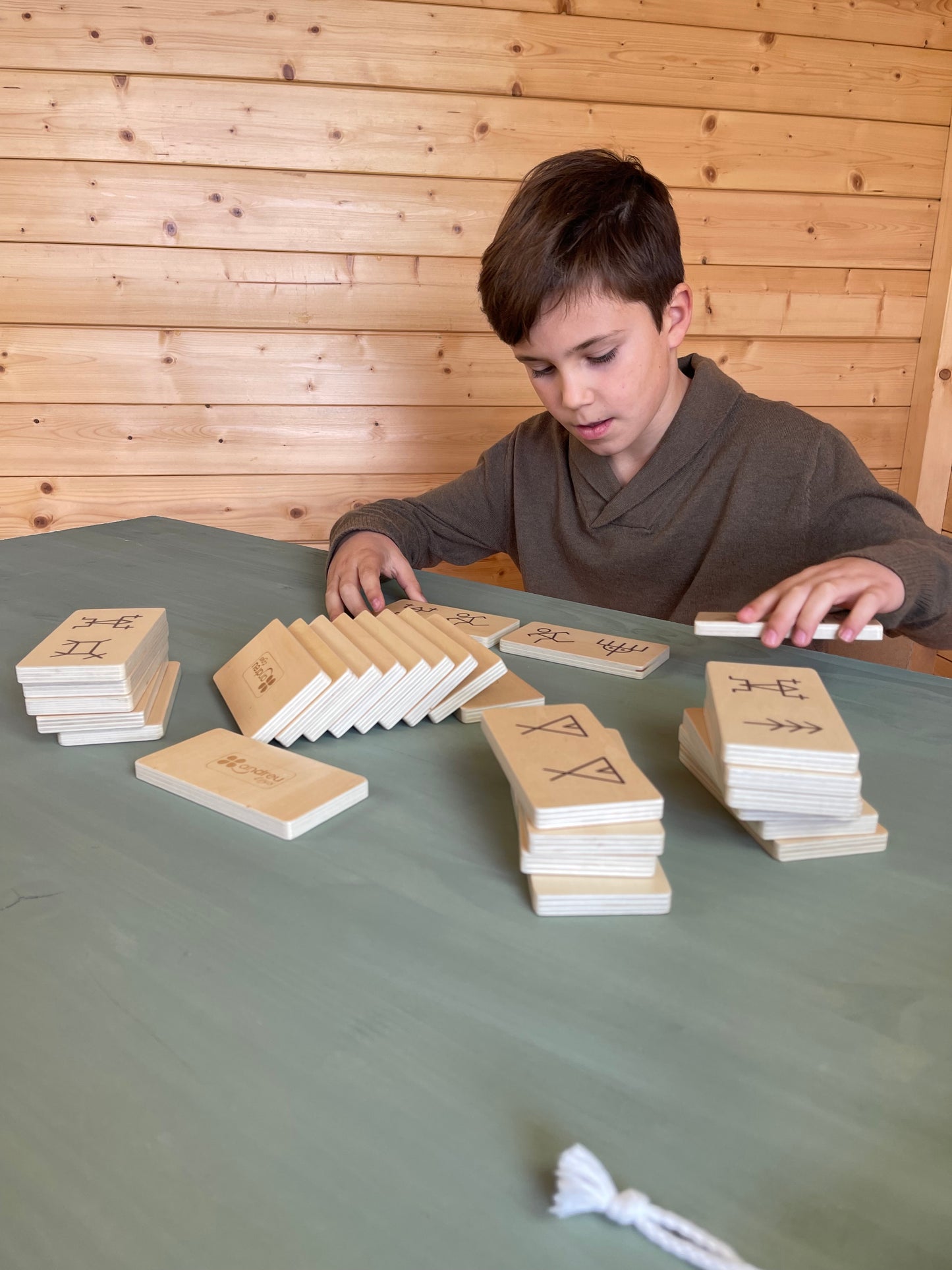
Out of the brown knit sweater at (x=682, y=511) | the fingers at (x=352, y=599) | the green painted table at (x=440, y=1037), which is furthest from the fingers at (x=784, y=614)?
the fingers at (x=352, y=599)

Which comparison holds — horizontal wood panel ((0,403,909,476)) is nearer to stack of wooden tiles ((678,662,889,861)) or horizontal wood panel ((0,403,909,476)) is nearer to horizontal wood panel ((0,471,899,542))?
horizontal wood panel ((0,471,899,542))

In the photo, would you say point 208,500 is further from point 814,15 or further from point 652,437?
point 814,15

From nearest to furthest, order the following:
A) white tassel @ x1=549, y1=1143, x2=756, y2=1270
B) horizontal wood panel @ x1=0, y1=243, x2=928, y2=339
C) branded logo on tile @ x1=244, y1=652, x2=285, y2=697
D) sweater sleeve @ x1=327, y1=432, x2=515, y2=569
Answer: white tassel @ x1=549, y1=1143, x2=756, y2=1270 → branded logo on tile @ x1=244, y1=652, x2=285, y2=697 → sweater sleeve @ x1=327, y1=432, x2=515, y2=569 → horizontal wood panel @ x1=0, y1=243, x2=928, y2=339

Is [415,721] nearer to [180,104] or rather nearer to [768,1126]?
[768,1126]

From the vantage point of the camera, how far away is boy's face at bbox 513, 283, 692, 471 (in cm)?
120

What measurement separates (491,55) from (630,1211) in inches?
96.9

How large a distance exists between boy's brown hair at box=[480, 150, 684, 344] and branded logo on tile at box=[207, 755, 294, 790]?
0.74 m

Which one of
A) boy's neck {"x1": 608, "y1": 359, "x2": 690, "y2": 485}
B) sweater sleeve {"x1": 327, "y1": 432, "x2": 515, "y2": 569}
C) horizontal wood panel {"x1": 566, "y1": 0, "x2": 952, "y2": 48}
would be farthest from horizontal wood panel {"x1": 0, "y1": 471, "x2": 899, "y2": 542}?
horizontal wood panel {"x1": 566, "y1": 0, "x2": 952, "y2": 48}

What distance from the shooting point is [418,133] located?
7.39 ft

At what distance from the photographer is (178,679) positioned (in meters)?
0.91

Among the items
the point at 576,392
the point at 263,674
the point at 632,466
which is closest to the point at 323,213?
the point at 632,466

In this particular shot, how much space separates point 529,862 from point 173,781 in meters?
0.29

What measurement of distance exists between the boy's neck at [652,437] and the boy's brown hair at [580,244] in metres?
0.14

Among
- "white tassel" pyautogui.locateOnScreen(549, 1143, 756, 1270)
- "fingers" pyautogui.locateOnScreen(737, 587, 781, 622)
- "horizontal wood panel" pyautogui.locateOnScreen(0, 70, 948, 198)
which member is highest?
"horizontal wood panel" pyautogui.locateOnScreen(0, 70, 948, 198)
